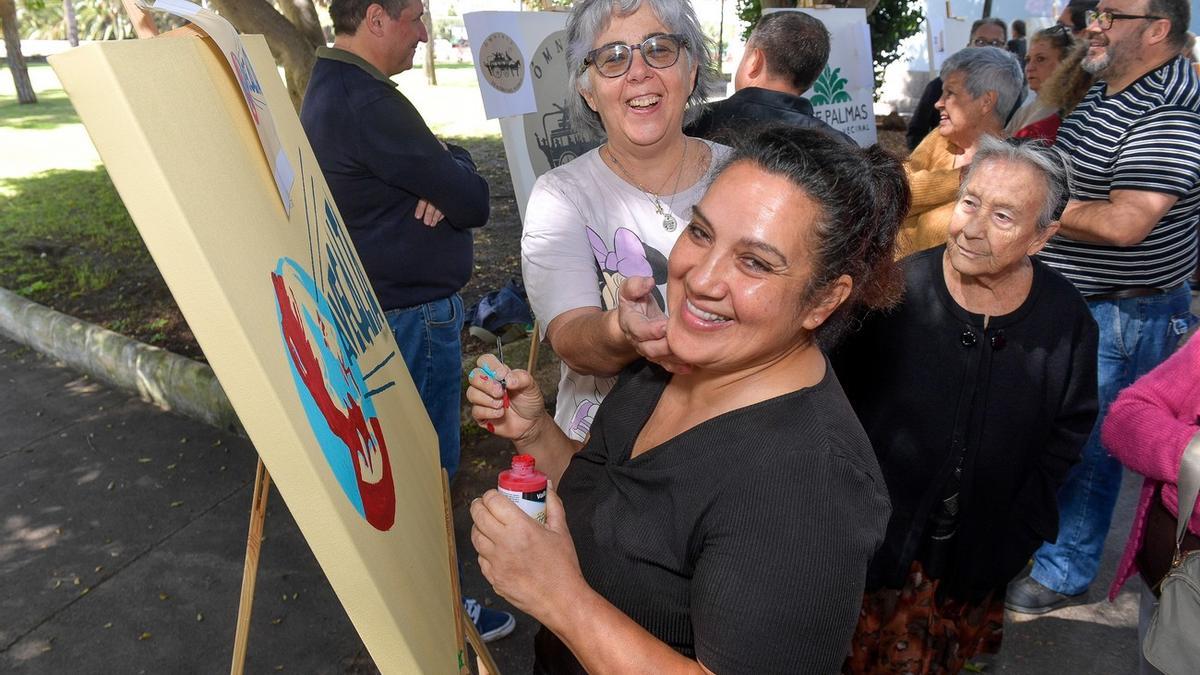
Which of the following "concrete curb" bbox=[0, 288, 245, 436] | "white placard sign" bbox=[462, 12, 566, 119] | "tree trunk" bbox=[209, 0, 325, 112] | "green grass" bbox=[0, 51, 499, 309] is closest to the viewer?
"white placard sign" bbox=[462, 12, 566, 119]

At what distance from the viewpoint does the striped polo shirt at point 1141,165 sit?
251 centimetres

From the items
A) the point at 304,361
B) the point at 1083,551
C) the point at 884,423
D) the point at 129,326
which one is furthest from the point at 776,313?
the point at 129,326

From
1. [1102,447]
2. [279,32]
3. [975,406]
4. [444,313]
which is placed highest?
[279,32]

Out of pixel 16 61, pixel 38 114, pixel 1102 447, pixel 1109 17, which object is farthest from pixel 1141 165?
pixel 16 61

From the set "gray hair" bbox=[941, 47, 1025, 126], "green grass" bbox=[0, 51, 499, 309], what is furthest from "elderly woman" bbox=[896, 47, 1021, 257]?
"green grass" bbox=[0, 51, 499, 309]

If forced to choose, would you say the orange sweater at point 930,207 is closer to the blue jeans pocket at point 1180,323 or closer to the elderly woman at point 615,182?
the blue jeans pocket at point 1180,323

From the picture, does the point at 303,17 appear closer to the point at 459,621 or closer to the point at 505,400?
the point at 505,400

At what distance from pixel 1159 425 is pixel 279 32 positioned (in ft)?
17.8

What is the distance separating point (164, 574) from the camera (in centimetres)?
340

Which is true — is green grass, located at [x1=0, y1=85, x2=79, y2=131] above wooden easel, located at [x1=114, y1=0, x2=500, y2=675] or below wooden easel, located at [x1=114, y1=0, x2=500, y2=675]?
below

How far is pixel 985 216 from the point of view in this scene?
2.16m

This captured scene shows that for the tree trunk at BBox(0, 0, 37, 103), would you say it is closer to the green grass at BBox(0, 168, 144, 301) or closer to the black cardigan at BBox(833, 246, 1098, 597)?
the green grass at BBox(0, 168, 144, 301)

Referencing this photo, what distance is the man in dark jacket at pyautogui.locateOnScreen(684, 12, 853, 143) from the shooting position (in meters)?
3.08

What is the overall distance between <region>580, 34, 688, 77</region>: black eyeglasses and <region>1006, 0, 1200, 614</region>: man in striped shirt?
1.52 m
